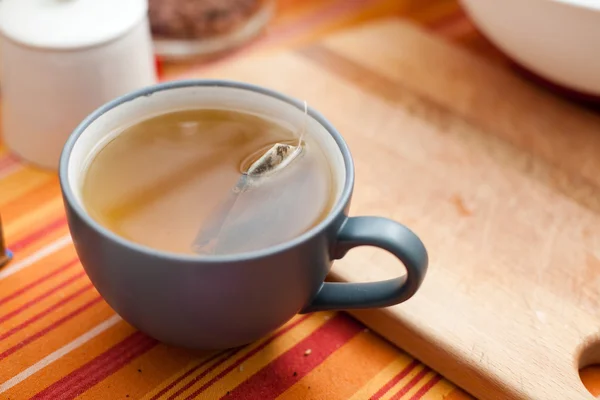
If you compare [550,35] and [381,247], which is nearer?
[381,247]

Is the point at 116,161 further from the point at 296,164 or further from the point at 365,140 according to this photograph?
the point at 365,140

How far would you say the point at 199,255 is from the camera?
1.37 ft

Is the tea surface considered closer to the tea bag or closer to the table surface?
the tea bag

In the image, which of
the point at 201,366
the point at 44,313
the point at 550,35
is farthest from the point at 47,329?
the point at 550,35

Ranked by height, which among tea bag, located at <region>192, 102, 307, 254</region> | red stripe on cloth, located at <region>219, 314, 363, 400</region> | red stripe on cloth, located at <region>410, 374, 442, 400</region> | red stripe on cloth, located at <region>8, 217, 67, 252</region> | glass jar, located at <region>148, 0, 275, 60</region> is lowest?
red stripe on cloth, located at <region>410, 374, 442, 400</region>

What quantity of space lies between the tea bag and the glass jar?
0.37 m

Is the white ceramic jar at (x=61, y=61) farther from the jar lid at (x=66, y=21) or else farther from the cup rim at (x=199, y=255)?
the cup rim at (x=199, y=255)

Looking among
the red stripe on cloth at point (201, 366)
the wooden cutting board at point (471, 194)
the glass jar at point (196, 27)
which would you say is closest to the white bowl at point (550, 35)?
the wooden cutting board at point (471, 194)

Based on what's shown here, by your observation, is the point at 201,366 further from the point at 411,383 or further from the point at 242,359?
the point at 411,383

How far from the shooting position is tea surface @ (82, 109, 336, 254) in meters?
0.45

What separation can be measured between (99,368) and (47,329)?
6 centimetres

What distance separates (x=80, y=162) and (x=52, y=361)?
15 centimetres

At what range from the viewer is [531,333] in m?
0.52

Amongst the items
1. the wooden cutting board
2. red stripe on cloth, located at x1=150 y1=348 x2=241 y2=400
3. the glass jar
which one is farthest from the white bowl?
red stripe on cloth, located at x1=150 y1=348 x2=241 y2=400
